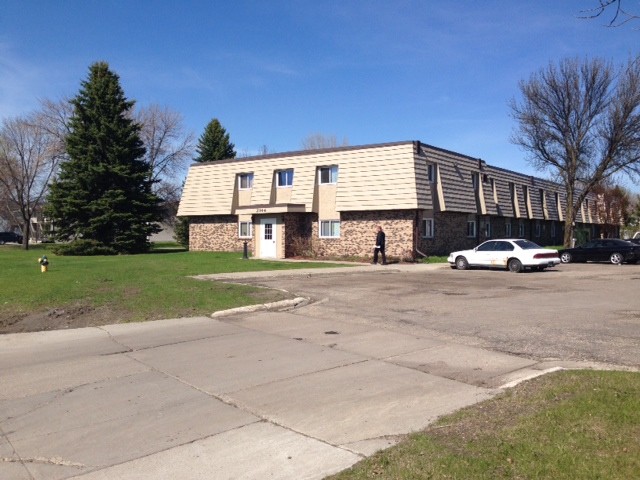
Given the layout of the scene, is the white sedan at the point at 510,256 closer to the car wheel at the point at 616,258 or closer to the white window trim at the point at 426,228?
the white window trim at the point at 426,228

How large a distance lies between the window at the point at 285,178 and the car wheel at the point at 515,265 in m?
14.3

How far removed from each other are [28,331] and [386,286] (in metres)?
10.00

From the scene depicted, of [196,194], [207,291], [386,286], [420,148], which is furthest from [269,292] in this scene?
[196,194]

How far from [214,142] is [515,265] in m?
36.3

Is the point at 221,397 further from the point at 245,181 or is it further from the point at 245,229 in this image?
the point at 245,181

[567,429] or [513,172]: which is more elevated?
[513,172]

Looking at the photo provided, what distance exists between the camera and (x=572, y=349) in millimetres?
8344

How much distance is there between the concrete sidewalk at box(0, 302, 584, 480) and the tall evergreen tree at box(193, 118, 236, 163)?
43.9m

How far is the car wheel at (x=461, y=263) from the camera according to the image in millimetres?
24703

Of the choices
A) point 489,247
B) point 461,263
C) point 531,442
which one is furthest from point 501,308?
point 461,263

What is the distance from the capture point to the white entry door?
31.4 metres

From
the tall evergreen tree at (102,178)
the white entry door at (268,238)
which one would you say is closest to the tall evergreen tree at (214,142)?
the tall evergreen tree at (102,178)

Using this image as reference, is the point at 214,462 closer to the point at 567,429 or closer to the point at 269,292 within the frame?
the point at 567,429

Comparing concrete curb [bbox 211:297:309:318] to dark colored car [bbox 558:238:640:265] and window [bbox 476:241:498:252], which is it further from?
dark colored car [bbox 558:238:640:265]
